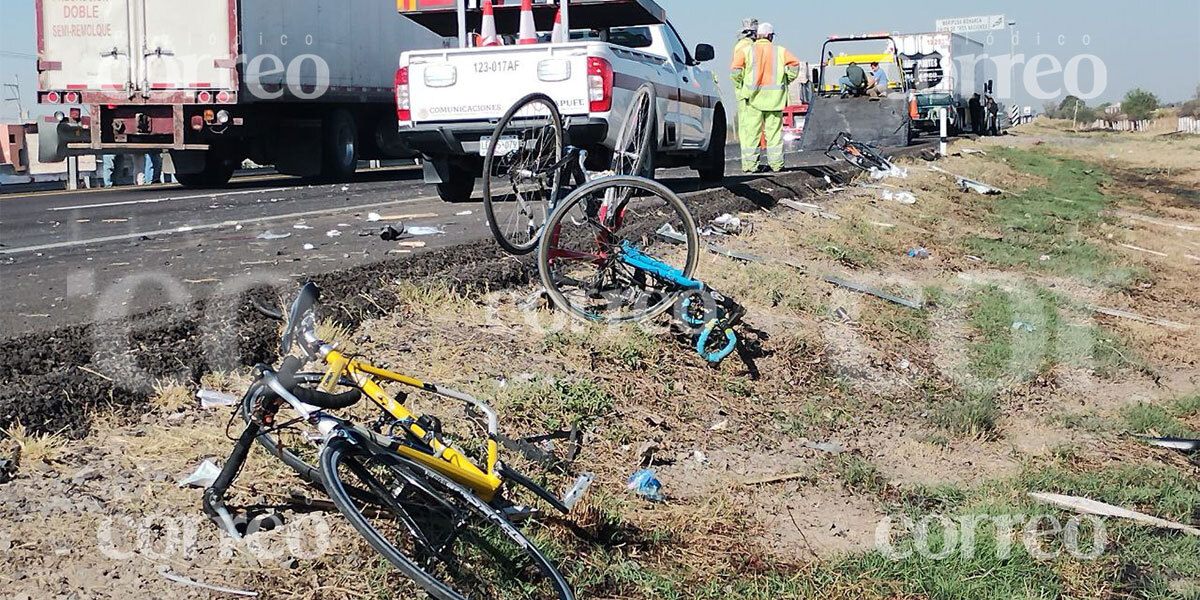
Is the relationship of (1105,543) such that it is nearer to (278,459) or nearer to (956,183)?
(278,459)

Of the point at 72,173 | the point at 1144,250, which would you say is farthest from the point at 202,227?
the point at 72,173

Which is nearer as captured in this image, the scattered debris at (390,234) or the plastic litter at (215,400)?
the plastic litter at (215,400)

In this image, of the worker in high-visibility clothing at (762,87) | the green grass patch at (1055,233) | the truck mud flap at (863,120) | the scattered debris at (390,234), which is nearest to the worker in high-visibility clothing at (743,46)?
the worker in high-visibility clothing at (762,87)

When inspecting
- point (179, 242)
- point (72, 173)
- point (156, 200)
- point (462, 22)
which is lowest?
point (179, 242)

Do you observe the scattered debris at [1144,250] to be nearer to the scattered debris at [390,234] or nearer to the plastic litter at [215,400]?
the scattered debris at [390,234]

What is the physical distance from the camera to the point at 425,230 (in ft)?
30.5

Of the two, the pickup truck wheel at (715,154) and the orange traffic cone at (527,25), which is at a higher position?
the orange traffic cone at (527,25)

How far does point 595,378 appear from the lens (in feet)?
17.2

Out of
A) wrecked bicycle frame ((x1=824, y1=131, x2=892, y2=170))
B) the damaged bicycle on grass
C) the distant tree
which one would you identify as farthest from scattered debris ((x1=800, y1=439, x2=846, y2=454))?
the distant tree

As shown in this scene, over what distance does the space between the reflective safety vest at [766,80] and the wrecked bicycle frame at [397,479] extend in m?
11.0

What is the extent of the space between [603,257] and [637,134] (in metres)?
1.07

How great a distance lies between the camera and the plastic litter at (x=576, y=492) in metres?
3.87

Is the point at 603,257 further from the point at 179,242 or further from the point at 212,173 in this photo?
the point at 212,173

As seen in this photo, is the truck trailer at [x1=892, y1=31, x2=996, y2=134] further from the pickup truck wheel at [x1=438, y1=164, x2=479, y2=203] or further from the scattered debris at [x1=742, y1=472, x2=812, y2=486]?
the scattered debris at [x1=742, y1=472, x2=812, y2=486]
